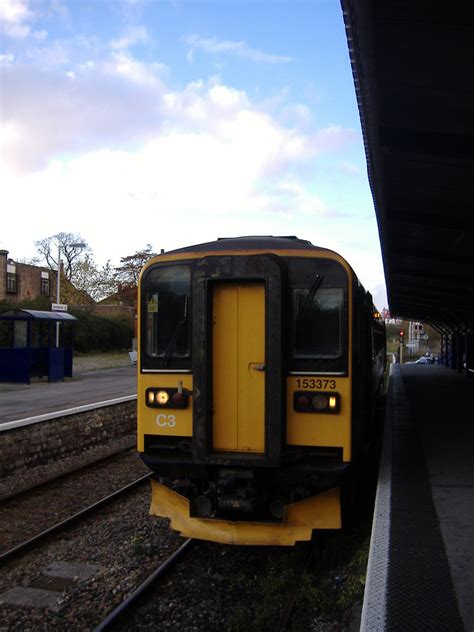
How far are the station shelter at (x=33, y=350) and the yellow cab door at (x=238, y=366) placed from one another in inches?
608

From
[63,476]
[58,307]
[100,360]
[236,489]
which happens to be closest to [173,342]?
[236,489]

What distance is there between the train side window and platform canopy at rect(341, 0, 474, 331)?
77.0 inches

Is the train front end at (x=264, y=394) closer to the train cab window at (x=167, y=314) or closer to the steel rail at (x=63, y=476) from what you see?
the train cab window at (x=167, y=314)

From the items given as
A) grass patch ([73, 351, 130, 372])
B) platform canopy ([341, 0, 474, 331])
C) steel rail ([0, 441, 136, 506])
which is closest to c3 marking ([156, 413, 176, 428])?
platform canopy ([341, 0, 474, 331])

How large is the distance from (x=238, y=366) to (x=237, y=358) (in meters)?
0.07

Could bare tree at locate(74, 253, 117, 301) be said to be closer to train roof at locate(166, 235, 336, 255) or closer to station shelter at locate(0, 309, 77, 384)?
station shelter at locate(0, 309, 77, 384)

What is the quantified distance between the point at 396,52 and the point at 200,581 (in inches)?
207

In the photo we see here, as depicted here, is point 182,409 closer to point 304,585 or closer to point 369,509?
point 304,585

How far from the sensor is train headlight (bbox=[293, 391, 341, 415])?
17.1 feet

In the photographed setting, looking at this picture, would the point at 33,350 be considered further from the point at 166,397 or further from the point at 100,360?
the point at 166,397

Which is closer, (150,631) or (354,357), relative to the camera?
(150,631)

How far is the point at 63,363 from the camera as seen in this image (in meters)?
21.8

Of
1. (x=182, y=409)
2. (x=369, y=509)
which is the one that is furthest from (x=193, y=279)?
(x=369, y=509)

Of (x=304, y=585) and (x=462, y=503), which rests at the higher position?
(x=462, y=503)
